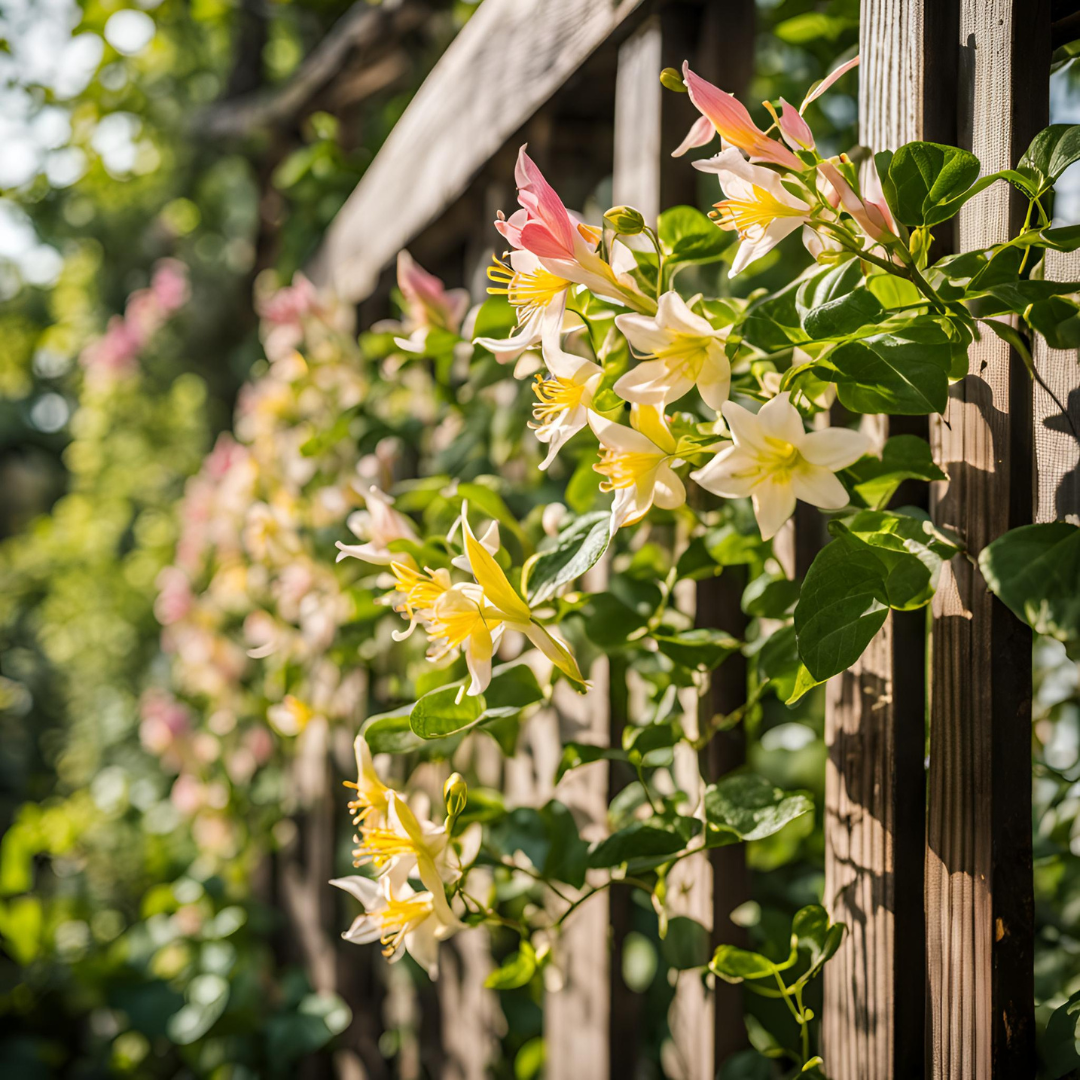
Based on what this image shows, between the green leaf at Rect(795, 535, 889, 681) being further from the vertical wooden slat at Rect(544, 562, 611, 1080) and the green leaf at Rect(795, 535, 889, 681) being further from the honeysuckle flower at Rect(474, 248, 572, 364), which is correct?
the vertical wooden slat at Rect(544, 562, 611, 1080)

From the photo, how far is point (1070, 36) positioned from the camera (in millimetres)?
456

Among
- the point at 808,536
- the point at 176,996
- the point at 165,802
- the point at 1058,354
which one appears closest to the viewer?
the point at 1058,354

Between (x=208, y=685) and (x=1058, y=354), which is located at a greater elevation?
(x=1058, y=354)

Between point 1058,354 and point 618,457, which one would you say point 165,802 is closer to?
point 618,457

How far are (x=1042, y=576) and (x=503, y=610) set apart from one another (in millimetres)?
265

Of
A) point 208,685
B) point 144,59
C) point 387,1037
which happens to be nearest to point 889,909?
point 387,1037

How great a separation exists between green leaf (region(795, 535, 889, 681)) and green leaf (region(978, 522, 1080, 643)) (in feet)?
0.19

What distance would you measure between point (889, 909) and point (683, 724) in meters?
0.21

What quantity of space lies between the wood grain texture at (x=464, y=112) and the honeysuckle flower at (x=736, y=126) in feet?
1.22

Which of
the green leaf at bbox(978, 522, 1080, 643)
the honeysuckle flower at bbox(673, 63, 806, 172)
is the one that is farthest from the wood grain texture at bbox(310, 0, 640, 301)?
the green leaf at bbox(978, 522, 1080, 643)

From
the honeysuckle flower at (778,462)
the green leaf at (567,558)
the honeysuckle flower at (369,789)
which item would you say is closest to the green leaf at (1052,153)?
the honeysuckle flower at (778,462)

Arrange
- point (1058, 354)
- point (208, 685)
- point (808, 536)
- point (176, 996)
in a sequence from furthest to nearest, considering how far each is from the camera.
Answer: point (208, 685) < point (176, 996) < point (808, 536) < point (1058, 354)

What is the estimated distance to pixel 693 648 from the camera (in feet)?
1.87

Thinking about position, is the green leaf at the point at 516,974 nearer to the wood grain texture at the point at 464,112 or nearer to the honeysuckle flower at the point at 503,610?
the honeysuckle flower at the point at 503,610
